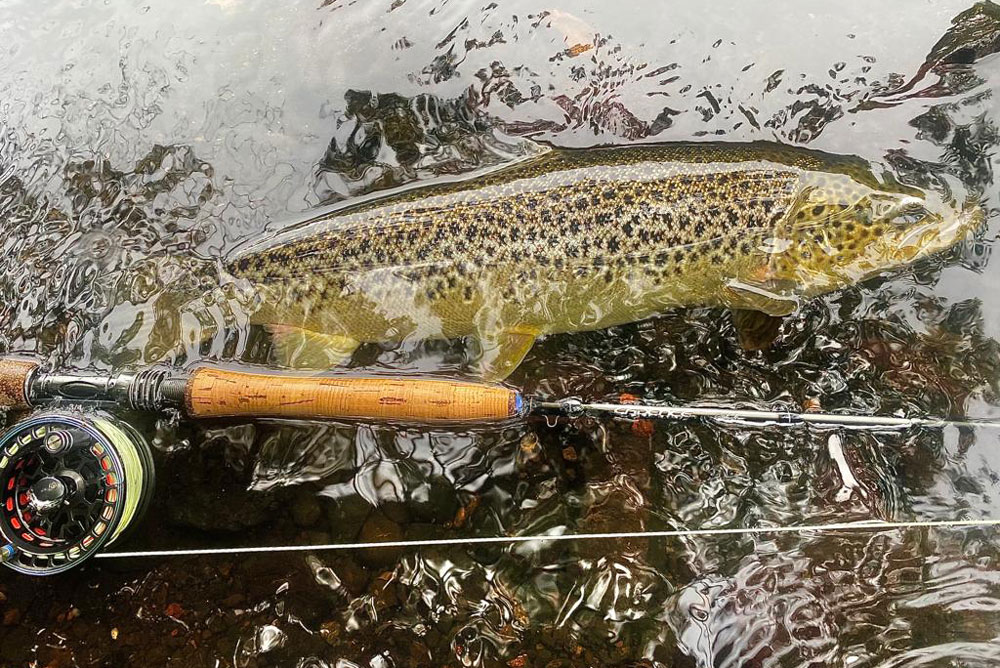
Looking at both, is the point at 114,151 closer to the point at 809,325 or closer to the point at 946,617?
the point at 809,325

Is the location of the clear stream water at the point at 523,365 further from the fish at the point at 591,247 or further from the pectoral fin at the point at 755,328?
the fish at the point at 591,247

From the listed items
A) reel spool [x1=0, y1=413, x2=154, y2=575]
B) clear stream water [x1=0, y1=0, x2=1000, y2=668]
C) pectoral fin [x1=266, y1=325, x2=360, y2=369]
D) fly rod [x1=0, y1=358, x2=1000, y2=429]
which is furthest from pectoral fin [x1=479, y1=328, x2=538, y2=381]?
reel spool [x1=0, y1=413, x2=154, y2=575]

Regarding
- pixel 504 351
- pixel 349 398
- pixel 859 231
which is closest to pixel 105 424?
pixel 349 398

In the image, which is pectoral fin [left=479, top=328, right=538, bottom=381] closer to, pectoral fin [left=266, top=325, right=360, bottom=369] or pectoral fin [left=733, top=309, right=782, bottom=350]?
pectoral fin [left=266, top=325, right=360, bottom=369]

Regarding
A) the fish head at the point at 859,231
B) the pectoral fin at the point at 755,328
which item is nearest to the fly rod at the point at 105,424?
the pectoral fin at the point at 755,328

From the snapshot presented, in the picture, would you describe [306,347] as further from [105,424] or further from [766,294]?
[766,294]

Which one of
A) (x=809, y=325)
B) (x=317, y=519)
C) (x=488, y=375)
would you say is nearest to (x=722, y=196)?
(x=809, y=325)
